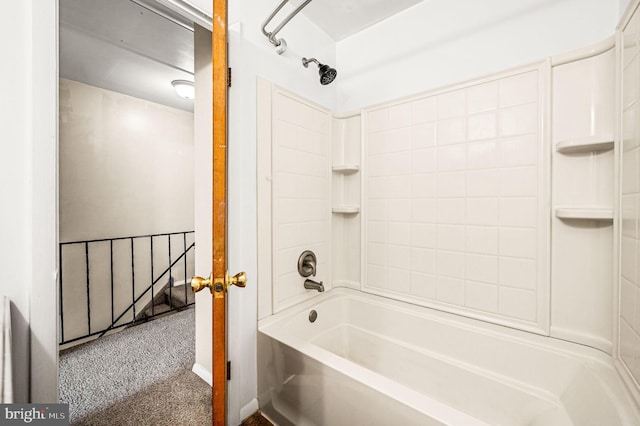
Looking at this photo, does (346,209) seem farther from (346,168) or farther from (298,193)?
(298,193)

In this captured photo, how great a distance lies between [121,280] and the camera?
2863mm

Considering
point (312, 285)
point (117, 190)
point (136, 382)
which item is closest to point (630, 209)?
point (312, 285)

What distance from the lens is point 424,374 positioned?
154 centimetres

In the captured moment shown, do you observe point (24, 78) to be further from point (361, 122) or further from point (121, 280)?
point (121, 280)

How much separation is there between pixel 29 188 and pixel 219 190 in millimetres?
604

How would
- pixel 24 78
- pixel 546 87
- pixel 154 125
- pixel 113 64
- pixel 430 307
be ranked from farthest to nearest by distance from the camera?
pixel 154 125
pixel 113 64
pixel 430 307
pixel 546 87
pixel 24 78

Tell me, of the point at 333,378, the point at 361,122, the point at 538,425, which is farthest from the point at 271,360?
the point at 361,122

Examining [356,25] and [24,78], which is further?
[356,25]

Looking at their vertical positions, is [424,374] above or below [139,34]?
below

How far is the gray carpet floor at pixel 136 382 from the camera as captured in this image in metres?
1.48

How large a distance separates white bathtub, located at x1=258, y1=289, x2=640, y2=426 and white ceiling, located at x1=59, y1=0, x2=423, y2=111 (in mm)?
1869

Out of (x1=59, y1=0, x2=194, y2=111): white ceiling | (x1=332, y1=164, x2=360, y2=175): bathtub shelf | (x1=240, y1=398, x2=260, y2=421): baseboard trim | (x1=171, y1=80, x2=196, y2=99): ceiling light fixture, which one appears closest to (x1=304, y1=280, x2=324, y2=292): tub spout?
(x1=240, y1=398, x2=260, y2=421): baseboard trim

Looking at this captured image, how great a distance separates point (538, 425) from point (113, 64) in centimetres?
383

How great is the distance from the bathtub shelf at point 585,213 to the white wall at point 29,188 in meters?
2.09
